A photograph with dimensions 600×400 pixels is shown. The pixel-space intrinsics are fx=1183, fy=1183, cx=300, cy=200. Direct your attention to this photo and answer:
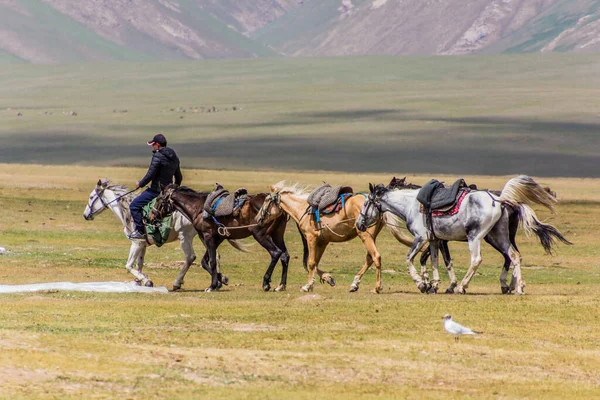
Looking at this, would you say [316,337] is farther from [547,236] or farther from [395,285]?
[395,285]

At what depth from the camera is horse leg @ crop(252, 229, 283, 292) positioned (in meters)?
22.1

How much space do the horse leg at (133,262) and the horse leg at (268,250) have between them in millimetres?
2188

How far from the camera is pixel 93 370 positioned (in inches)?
515

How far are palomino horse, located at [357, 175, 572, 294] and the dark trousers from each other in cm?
404

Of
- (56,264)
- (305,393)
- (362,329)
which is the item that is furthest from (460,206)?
(56,264)

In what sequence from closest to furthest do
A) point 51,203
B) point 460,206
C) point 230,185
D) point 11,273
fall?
point 460,206, point 11,273, point 51,203, point 230,185

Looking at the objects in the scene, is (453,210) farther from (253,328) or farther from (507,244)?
(253,328)

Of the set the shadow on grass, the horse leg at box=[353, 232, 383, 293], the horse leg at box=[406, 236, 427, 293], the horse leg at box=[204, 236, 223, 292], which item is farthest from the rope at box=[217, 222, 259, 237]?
the shadow on grass

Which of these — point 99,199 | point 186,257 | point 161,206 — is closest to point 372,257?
point 186,257

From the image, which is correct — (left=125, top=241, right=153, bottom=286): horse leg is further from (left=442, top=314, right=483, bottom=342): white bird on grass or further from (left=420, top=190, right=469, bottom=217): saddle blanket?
(left=442, top=314, right=483, bottom=342): white bird on grass

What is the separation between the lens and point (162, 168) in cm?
2236

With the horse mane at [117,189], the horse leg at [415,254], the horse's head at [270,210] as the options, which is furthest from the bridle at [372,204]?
the horse mane at [117,189]

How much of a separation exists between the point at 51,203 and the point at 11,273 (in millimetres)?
23799

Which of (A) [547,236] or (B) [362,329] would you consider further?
(A) [547,236]
